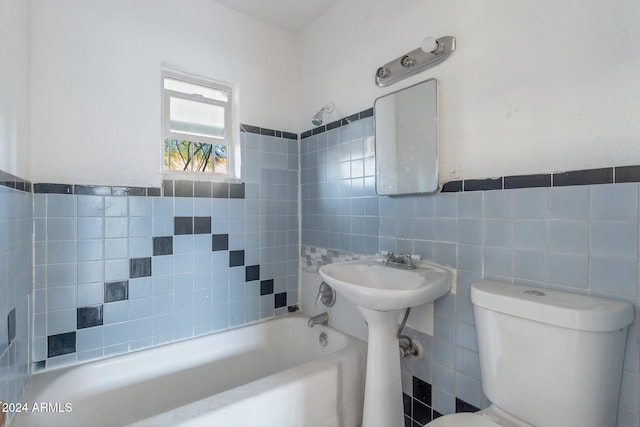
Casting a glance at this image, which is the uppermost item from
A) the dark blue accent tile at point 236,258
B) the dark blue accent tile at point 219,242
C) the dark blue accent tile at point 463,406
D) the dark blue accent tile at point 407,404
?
the dark blue accent tile at point 219,242

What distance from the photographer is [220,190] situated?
1895 mm

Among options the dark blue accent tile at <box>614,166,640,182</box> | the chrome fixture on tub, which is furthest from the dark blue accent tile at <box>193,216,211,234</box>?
the dark blue accent tile at <box>614,166,640,182</box>

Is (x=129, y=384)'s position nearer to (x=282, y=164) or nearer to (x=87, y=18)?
(x=282, y=164)

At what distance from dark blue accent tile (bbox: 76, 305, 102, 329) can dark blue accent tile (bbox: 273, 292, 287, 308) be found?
1.00m

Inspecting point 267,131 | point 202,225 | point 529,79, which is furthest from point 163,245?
point 529,79

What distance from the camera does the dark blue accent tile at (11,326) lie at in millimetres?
1070

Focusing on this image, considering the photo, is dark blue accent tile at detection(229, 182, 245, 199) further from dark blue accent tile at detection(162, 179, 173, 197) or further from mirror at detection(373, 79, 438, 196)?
mirror at detection(373, 79, 438, 196)

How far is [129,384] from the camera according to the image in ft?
5.05

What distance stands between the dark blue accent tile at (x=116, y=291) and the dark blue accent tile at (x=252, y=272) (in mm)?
672

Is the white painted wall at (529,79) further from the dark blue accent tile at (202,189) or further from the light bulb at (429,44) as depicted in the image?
the dark blue accent tile at (202,189)

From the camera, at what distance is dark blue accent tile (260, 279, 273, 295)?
2.06m

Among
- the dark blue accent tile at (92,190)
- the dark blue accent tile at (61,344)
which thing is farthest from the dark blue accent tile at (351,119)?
the dark blue accent tile at (61,344)

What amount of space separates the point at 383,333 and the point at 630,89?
1133mm

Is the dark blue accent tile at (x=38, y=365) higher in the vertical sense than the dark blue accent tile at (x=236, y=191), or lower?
lower
